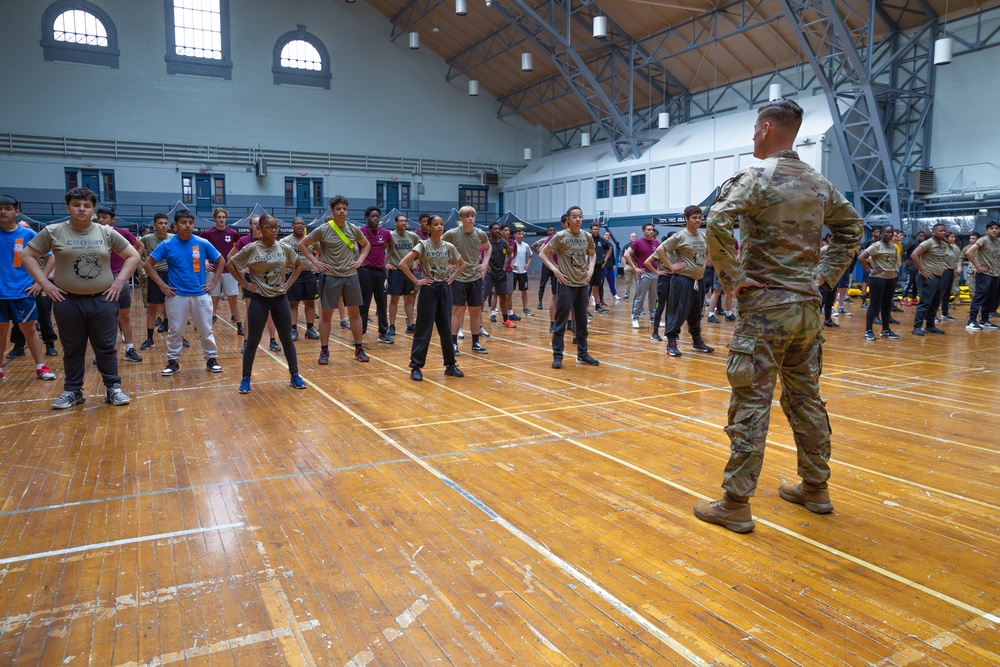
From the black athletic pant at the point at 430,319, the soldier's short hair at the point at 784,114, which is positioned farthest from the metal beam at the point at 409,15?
the soldier's short hair at the point at 784,114

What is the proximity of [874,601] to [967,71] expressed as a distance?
21.3 meters

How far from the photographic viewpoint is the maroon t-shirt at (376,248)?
941 cm

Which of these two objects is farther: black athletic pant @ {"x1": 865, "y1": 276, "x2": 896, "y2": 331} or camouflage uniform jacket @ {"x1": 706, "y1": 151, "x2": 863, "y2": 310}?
black athletic pant @ {"x1": 865, "y1": 276, "x2": 896, "y2": 331}

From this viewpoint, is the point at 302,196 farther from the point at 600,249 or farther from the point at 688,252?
the point at 688,252

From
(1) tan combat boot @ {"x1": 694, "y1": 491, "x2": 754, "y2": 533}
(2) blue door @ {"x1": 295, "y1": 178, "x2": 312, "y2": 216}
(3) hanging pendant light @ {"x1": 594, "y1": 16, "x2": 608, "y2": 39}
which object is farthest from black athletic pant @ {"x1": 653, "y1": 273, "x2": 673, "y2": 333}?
(2) blue door @ {"x1": 295, "y1": 178, "x2": 312, "y2": 216}

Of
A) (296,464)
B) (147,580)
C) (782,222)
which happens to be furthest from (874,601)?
(296,464)

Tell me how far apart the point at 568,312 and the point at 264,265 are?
3.38m

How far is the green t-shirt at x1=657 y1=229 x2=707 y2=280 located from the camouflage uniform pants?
5.62m

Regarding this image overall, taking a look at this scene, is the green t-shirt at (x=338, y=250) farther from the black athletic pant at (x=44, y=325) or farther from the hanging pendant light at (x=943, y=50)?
the hanging pendant light at (x=943, y=50)

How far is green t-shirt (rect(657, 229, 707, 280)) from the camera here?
8.89 meters

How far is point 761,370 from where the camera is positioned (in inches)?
128

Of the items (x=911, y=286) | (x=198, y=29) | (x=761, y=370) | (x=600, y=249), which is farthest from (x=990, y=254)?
(x=198, y=29)

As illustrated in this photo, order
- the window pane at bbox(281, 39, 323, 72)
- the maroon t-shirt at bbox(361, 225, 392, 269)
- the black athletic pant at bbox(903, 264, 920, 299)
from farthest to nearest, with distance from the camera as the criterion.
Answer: the window pane at bbox(281, 39, 323, 72), the black athletic pant at bbox(903, 264, 920, 299), the maroon t-shirt at bbox(361, 225, 392, 269)

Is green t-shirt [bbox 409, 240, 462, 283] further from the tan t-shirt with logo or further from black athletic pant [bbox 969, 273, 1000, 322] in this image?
black athletic pant [bbox 969, 273, 1000, 322]
